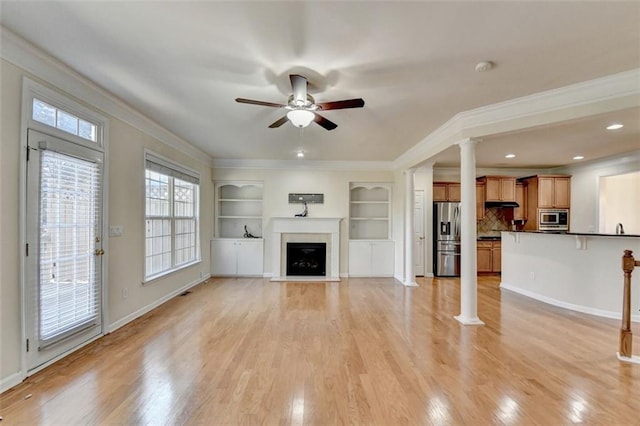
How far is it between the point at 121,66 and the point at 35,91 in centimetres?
72

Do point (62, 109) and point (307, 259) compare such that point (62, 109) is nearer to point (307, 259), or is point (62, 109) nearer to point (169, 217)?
point (169, 217)

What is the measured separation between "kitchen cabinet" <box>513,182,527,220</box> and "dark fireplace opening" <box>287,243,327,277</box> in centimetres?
487

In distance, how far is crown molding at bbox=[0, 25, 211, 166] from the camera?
2246mm

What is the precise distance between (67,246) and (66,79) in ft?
5.24

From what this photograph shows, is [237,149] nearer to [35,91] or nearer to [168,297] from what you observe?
[168,297]

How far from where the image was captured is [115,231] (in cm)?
348

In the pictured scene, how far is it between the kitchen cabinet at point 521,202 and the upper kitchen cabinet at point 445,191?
1.60 metres

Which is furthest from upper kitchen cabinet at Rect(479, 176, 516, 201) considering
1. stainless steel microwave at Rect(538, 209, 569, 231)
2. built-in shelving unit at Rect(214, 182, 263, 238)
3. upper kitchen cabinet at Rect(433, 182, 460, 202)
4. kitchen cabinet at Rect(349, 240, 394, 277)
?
built-in shelving unit at Rect(214, 182, 263, 238)

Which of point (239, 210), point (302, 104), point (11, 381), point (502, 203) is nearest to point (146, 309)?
point (11, 381)

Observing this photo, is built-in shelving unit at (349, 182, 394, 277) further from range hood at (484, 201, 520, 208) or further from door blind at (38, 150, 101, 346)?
door blind at (38, 150, 101, 346)

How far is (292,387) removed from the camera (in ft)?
7.64

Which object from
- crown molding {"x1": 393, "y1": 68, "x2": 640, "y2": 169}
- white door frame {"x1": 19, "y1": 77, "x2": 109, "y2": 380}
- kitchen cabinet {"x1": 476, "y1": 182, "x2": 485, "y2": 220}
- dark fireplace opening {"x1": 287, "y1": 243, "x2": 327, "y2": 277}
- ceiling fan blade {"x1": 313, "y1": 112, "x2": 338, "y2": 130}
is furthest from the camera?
kitchen cabinet {"x1": 476, "y1": 182, "x2": 485, "y2": 220}

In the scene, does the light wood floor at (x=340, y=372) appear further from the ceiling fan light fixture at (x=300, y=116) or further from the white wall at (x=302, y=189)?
the white wall at (x=302, y=189)

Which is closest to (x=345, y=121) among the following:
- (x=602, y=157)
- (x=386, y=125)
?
(x=386, y=125)
